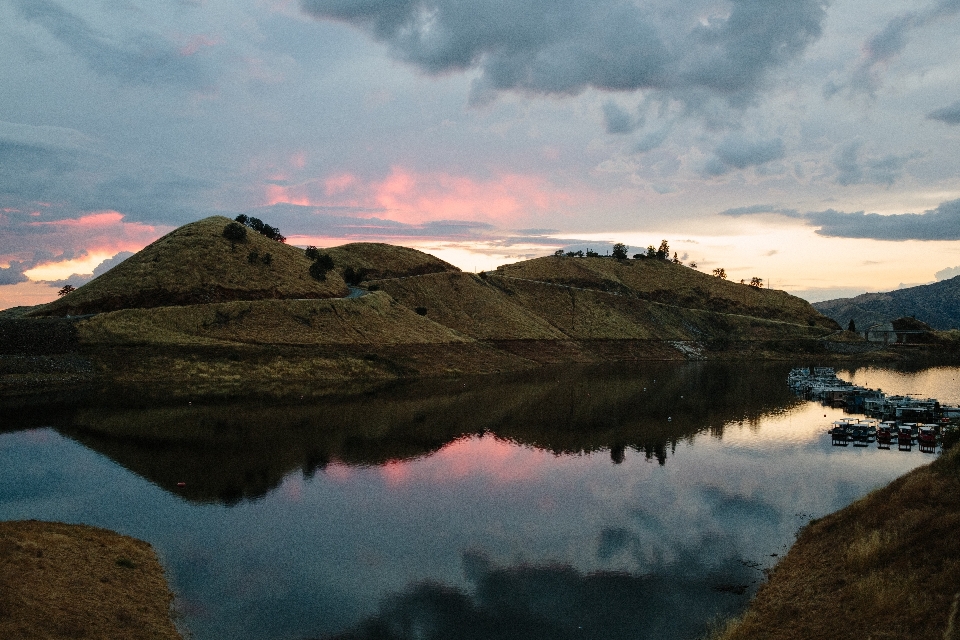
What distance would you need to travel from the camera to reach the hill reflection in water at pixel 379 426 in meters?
60.2

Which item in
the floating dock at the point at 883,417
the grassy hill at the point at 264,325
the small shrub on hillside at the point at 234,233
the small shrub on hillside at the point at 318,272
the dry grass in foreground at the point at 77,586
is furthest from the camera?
the small shrub on hillside at the point at 318,272

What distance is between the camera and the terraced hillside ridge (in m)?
143

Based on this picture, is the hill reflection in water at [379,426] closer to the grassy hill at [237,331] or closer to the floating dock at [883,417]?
the floating dock at [883,417]

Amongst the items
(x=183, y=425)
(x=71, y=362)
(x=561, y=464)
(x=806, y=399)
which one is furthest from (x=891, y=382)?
(x=71, y=362)

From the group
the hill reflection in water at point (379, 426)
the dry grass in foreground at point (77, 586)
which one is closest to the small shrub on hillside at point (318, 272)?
the hill reflection in water at point (379, 426)

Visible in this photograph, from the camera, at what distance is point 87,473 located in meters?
56.0

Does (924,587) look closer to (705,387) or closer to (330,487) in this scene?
(330,487)

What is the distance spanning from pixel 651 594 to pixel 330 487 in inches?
1208

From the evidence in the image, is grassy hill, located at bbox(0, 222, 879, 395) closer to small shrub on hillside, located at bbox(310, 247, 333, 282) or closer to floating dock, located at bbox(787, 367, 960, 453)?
small shrub on hillside, located at bbox(310, 247, 333, 282)

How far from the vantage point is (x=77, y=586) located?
98.1 feet

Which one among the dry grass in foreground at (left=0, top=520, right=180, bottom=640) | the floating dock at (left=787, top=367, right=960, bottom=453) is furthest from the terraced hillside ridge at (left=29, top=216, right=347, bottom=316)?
the floating dock at (left=787, top=367, right=960, bottom=453)

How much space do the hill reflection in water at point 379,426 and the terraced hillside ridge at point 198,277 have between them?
195ft

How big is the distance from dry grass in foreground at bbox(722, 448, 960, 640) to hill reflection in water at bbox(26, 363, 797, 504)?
31117 mm

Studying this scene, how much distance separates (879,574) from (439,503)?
104 feet
